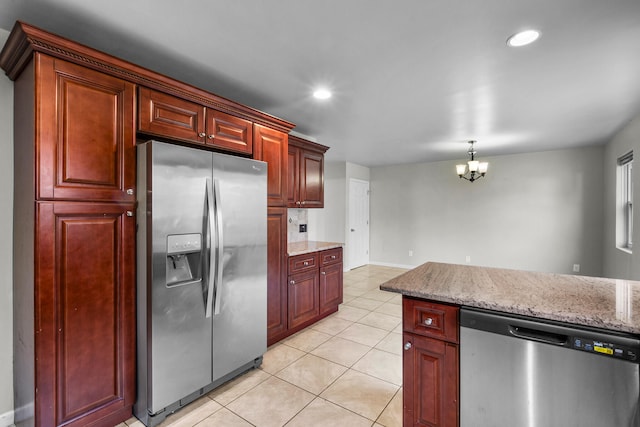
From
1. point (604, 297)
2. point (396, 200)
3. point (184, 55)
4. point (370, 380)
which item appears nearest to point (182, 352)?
point (370, 380)

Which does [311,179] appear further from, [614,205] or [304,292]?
[614,205]

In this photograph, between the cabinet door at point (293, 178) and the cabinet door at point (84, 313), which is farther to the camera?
the cabinet door at point (293, 178)

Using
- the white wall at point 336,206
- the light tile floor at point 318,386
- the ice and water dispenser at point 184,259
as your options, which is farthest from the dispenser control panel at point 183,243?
the white wall at point 336,206

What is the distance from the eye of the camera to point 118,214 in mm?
1781

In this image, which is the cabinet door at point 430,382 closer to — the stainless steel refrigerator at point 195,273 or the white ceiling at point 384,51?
the stainless steel refrigerator at point 195,273

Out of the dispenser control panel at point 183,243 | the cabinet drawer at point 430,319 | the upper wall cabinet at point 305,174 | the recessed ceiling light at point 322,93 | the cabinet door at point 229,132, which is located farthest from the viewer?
the upper wall cabinet at point 305,174

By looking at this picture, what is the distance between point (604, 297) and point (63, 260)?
285 centimetres

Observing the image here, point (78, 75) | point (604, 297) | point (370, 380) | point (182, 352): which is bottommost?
point (370, 380)

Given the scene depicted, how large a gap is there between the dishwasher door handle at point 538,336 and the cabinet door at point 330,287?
233 centimetres

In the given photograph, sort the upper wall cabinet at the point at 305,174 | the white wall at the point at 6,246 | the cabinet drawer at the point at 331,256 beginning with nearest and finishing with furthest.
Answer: the white wall at the point at 6,246 < the upper wall cabinet at the point at 305,174 < the cabinet drawer at the point at 331,256

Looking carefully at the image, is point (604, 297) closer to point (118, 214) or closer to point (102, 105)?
point (118, 214)

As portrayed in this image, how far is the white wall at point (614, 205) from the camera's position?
3.22m

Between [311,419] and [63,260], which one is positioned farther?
[311,419]

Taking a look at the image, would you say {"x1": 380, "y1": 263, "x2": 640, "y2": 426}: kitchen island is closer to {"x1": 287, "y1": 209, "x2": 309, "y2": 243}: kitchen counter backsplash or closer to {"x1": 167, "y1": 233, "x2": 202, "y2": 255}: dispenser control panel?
{"x1": 167, "y1": 233, "x2": 202, "y2": 255}: dispenser control panel
